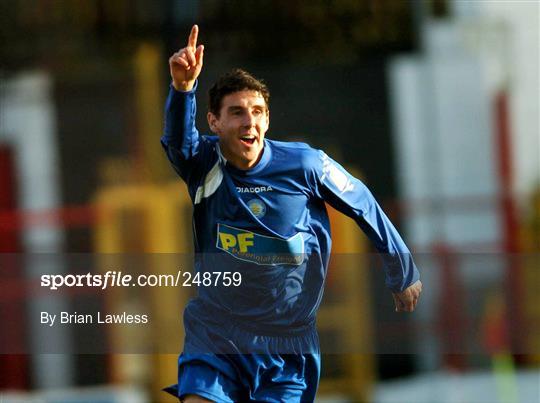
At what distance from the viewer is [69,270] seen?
598 centimetres

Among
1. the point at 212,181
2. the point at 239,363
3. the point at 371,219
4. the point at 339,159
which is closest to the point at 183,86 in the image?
the point at 212,181

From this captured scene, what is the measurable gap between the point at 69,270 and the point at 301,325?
7.03 feet

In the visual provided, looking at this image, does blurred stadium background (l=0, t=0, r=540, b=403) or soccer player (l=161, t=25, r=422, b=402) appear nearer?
soccer player (l=161, t=25, r=422, b=402)

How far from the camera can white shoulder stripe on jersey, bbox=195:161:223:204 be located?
401 centimetres

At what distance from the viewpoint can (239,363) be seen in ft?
13.3

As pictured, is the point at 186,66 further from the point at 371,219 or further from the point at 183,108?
the point at 371,219

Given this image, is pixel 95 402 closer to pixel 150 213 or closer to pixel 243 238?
pixel 150 213

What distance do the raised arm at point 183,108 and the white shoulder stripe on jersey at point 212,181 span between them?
0.06m

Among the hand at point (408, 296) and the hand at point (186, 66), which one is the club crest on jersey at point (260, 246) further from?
the hand at point (186, 66)

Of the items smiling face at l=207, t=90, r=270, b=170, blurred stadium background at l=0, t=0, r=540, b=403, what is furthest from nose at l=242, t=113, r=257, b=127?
blurred stadium background at l=0, t=0, r=540, b=403

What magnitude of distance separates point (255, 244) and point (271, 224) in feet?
0.28

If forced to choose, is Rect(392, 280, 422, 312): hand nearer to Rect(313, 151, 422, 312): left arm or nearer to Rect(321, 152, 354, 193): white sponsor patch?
Rect(313, 151, 422, 312): left arm

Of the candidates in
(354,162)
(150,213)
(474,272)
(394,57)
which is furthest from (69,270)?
(474,272)

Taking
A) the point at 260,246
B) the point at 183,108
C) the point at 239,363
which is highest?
the point at 183,108
